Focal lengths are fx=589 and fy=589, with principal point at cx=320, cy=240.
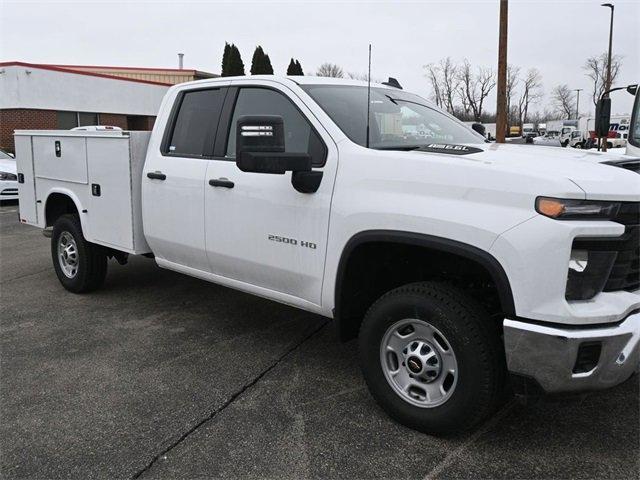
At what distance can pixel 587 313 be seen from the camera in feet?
8.49

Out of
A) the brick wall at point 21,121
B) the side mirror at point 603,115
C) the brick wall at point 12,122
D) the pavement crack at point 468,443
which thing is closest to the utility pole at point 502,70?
the side mirror at point 603,115

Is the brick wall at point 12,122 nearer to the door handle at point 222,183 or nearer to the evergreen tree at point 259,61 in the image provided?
the evergreen tree at point 259,61

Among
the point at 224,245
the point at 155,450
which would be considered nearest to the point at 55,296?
the point at 224,245

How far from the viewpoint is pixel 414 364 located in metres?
3.11

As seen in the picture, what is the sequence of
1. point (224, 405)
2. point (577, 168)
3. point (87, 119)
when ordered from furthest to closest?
point (87, 119), point (224, 405), point (577, 168)

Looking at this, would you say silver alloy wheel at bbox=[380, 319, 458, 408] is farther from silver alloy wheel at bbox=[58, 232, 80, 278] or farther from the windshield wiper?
silver alloy wheel at bbox=[58, 232, 80, 278]

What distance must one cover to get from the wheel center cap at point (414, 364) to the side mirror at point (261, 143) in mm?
1254

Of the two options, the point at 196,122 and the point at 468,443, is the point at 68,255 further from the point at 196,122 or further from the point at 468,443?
the point at 468,443

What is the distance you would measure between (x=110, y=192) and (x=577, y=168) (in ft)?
12.4

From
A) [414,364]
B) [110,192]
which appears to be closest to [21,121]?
[110,192]

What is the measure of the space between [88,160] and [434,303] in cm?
372

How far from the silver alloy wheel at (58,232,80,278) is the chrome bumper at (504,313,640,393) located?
4461 mm

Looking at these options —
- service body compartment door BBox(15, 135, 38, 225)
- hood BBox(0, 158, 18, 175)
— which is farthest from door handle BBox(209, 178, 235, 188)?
hood BBox(0, 158, 18, 175)

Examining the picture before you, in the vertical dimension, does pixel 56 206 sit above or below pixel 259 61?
below
